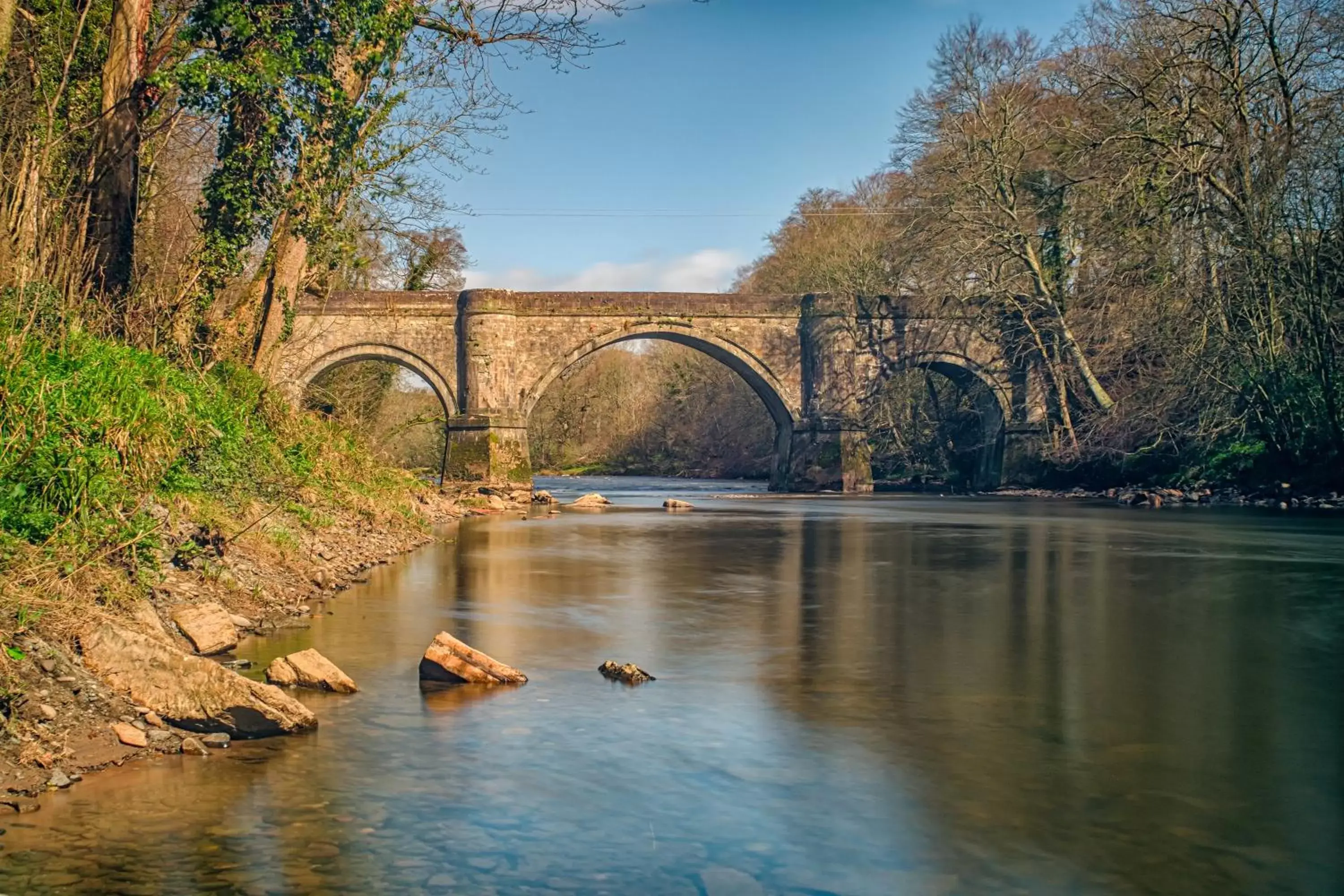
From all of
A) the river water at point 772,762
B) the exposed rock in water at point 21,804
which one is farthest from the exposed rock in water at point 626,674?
the exposed rock in water at point 21,804

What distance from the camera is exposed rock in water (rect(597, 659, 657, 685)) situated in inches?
286

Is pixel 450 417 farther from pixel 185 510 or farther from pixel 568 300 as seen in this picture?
pixel 185 510

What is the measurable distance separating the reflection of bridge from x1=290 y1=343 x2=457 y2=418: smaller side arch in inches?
1.4

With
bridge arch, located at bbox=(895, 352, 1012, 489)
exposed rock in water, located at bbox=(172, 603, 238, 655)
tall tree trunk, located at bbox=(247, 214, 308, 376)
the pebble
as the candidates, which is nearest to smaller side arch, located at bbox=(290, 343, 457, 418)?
bridge arch, located at bbox=(895, 352, 1012, 489)

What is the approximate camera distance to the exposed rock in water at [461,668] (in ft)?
23.0

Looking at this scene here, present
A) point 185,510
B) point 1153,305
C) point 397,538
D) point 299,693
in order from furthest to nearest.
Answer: point 1153,305 → point 397,538 → point 185,510 → point 299,693

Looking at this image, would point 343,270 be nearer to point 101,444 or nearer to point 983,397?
point 983,397

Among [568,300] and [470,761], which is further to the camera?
[568,300]

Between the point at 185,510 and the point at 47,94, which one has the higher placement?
the point at 47,94

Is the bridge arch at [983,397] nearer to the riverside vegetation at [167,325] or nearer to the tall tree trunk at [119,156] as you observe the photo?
the riverside vegetation at [167,325]

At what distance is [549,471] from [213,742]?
49.9 metres

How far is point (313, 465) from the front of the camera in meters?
13.5

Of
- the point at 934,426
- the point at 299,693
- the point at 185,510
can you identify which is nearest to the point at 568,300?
the point at 934,426

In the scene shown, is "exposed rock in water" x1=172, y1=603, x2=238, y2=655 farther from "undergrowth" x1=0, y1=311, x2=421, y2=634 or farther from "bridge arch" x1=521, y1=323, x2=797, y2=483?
"bridge arch" x1=521, y1=323, x2=797, y2=483
